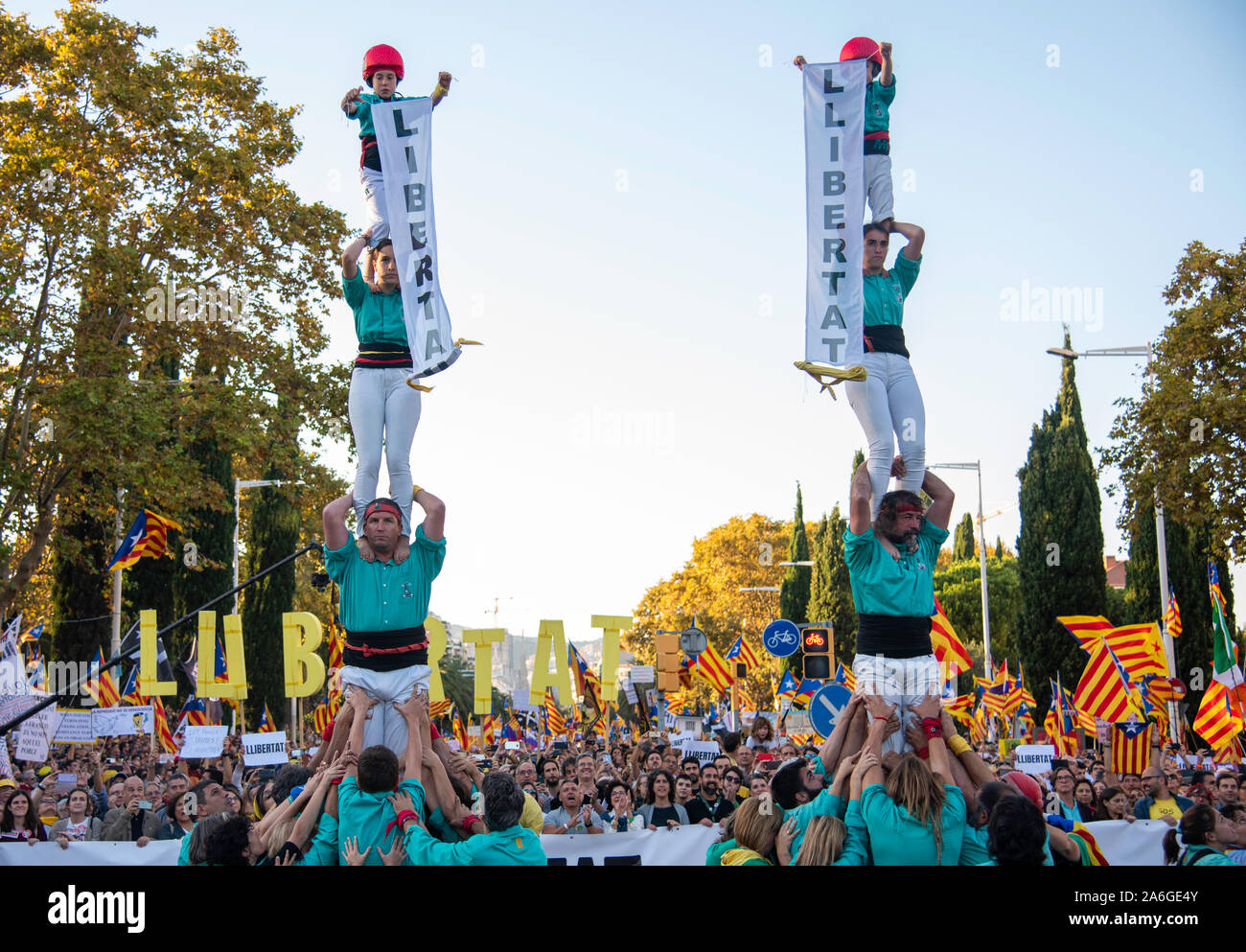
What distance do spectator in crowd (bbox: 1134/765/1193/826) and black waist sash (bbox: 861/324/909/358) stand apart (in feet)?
19.3

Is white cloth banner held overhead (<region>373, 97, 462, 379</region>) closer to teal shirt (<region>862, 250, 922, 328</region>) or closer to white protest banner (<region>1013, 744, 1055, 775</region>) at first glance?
teal shirt (<region>862, 250, 922, 328</region>)

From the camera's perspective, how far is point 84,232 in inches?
854

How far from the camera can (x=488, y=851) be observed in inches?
233

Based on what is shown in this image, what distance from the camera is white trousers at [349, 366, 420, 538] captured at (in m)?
8.04

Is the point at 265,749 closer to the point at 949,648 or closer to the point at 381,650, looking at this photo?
the point at 381,650

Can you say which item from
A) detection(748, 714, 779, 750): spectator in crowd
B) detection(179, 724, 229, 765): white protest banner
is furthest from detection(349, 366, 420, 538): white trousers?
detection(748, 714, 779, 750): spectator in crowd

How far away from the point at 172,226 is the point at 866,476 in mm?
18431

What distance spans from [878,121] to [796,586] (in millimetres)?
56224

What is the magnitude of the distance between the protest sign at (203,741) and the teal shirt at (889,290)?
28.2ft

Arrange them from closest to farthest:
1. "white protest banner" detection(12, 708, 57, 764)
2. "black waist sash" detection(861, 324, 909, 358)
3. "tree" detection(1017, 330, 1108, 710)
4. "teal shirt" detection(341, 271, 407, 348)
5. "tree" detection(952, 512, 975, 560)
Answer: "black waist sash" detection(861, 324, 909, 358) → "teal shirt" detection(341, 271, 407, 348) → "white protest banner" detection(12, 708, 57, 764) → "tree" detection(1017, 330, 1108, 710) → "tree" detection(952, 512, 975, 560)

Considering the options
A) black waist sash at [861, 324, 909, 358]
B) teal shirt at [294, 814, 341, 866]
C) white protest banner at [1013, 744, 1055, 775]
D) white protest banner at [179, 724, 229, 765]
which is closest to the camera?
teal shirt at [294, 814, 341, 866]
